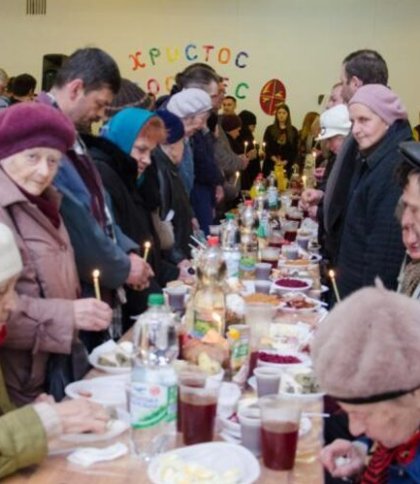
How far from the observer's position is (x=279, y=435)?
1766 millimetres

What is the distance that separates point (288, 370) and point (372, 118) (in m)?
1.83

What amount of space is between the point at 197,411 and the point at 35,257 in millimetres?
890

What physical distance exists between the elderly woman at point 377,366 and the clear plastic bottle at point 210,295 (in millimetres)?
772

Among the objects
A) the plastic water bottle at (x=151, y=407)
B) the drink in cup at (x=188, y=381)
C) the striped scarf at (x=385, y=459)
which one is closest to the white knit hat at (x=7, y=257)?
the plastic water bottle at (x=151, y=407)

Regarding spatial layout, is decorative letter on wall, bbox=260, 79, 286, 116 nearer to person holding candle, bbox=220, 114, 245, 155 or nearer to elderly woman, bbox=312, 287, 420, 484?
person holding candle, bbox=220, 114, 245, 155

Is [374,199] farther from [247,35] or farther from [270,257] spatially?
[247,35]

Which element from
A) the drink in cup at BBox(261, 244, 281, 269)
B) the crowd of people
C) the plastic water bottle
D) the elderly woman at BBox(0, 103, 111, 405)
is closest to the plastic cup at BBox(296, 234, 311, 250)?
the crowd of people

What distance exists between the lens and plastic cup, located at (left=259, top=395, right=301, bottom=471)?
5.80ft

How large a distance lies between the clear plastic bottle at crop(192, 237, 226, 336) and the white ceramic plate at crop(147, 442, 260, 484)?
1.88ft

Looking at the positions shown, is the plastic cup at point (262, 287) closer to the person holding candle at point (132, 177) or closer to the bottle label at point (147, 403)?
the person holding candle at point (132, 177)

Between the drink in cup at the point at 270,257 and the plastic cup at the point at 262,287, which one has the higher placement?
the drink in cup at the point at 270,257

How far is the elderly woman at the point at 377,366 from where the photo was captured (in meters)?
1.49

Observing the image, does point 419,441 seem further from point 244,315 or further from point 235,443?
point 244,315

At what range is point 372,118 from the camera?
3783mm
